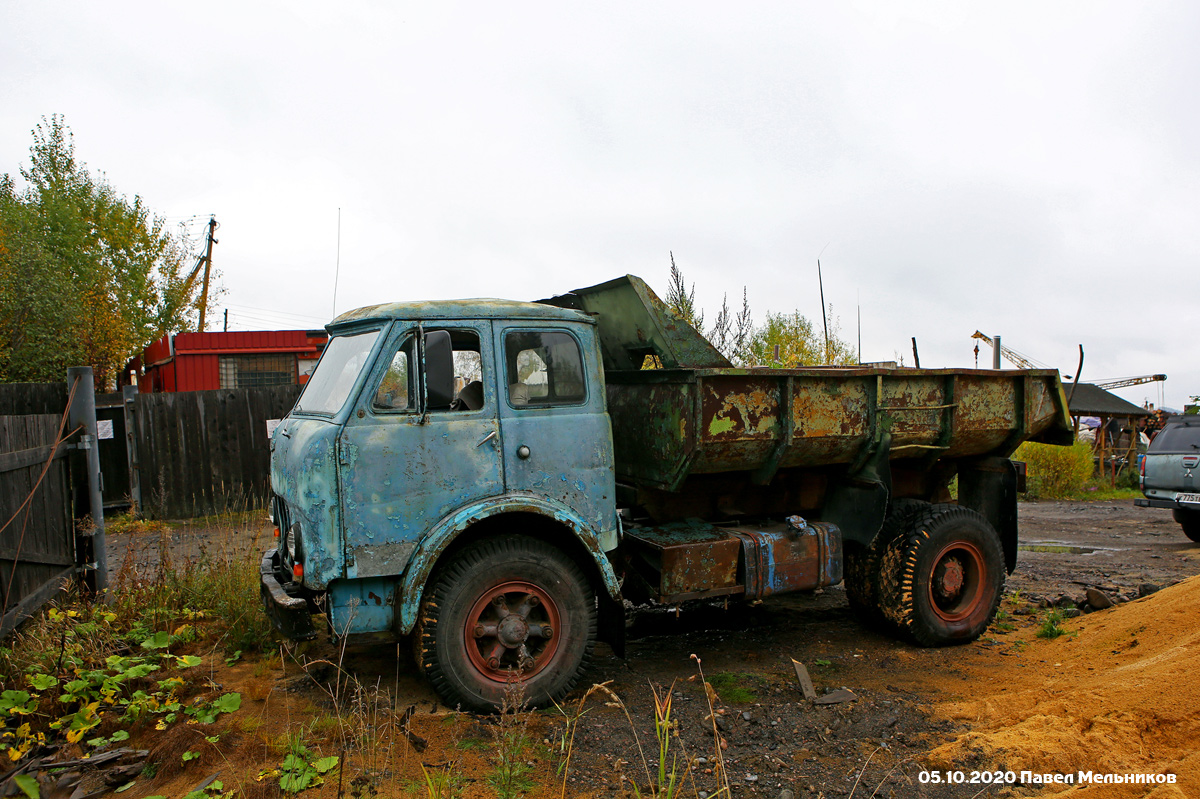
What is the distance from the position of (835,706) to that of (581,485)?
1972 millimetres

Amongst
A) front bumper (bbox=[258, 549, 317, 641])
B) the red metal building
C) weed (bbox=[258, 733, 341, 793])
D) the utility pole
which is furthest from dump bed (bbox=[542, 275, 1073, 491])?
the utility pole

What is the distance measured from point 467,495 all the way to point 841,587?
15.8ft

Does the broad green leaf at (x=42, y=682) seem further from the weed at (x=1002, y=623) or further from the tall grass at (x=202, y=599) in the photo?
the weed at (x=1002, y=623)

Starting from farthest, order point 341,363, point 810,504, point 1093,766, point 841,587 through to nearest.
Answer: point 841,587 < point 810,504 < point 341,363 < point 1093,766

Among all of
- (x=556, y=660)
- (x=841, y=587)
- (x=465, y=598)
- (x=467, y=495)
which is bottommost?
(x=841, y=587)

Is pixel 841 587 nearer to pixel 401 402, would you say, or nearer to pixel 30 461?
pixel 401 402

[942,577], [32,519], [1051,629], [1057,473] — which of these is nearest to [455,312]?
[32,519]

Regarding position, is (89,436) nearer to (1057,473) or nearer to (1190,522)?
(1190,522)

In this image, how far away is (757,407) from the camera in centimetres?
482

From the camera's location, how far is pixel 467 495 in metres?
4.18

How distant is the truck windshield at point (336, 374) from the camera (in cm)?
421

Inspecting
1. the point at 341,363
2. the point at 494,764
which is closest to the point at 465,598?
the point at 494,764

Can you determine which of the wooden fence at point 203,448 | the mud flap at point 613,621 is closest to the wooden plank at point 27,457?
the mud flap at point 613,621

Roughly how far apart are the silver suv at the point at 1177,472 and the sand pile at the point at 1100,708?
6253 millimetres
